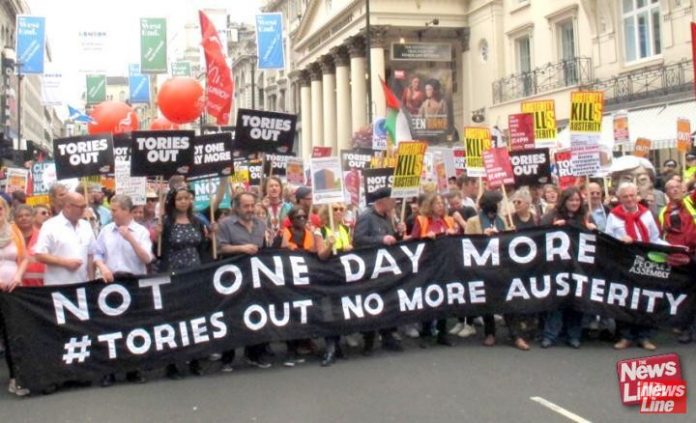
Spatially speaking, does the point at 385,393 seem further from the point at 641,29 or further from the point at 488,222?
the point at 641,29

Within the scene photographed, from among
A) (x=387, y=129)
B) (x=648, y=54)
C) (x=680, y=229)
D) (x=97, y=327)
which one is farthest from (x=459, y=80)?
(x=97, y=327)

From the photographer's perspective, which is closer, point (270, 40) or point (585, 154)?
point (585, 154)

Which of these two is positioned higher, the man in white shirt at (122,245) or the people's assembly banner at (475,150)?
the people's assembly banner at (475,150)

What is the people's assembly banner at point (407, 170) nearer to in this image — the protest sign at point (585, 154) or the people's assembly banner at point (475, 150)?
the people's assembly banner at point (475, 150)

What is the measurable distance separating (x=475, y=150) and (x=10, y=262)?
6.97 m

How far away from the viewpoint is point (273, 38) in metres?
23.6

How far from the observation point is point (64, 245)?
298 inches

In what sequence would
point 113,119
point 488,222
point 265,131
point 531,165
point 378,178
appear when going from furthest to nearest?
point 113,119, point 531,165, point 378,178, point 265,131, point 488,222

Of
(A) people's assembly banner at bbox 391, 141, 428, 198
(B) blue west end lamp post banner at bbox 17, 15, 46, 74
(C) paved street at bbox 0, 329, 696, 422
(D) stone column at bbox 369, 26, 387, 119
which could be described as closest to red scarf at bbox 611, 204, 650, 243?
(C) paved street at bbox 0, 329, 696, 422

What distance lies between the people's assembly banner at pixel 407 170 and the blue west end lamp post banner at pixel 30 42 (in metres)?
16.0

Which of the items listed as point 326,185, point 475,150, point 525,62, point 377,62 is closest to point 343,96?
point 377,62

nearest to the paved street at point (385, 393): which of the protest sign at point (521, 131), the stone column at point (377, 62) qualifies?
the protest sign at point (521, 131)

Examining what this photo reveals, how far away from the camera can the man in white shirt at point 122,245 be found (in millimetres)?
7719

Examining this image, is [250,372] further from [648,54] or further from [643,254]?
[648,54]
